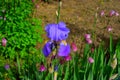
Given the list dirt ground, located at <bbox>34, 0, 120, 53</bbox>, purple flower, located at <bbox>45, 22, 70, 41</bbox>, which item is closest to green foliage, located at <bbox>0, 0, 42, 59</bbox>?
dirt ground, located at <bbox>34, 0, 120, 53</bbox>

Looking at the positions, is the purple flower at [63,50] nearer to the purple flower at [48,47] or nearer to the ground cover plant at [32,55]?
the purple flower at [48,47]

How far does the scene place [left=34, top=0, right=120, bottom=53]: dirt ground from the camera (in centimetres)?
510

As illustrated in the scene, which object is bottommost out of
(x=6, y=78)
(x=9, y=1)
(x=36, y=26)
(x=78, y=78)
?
(x=6, y=78)

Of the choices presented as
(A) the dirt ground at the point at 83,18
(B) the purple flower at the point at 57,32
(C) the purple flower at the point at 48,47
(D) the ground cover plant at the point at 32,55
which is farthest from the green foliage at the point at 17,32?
(B) the purple flower at the point at 57,32

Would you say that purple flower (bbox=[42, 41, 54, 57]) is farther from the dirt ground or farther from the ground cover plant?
the dirt ground

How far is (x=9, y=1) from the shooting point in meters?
4.70

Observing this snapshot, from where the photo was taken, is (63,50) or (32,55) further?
(32,55)

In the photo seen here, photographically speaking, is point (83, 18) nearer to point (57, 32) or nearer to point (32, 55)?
point (32, 55)

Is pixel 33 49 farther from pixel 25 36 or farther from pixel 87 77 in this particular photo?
pixel 87 77

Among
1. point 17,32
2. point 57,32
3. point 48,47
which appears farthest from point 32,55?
point 57,32

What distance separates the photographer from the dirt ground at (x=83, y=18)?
16.7 ft

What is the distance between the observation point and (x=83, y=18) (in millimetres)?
5703

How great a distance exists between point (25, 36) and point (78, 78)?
132cm

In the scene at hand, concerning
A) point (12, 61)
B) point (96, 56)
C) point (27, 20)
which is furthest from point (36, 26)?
point (96, 56)
